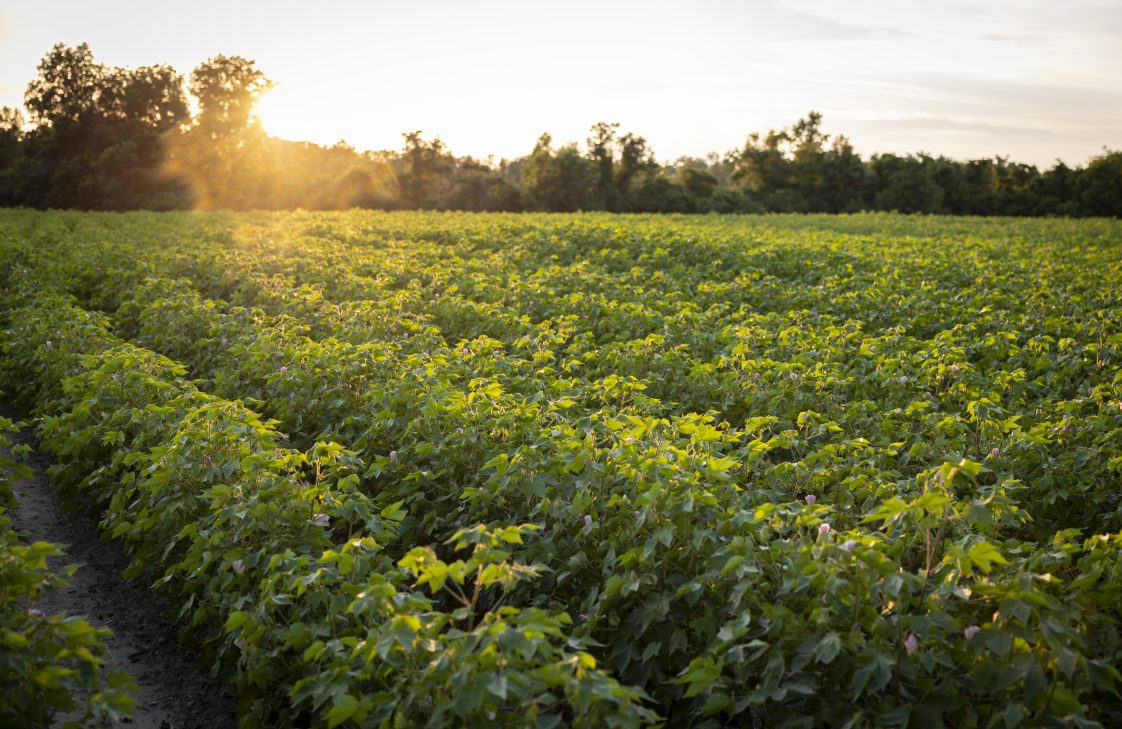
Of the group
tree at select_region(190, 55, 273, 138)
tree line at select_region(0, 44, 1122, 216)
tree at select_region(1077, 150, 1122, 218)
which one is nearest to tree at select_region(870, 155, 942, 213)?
tree line at select_region(0, 44, 1122, 216)

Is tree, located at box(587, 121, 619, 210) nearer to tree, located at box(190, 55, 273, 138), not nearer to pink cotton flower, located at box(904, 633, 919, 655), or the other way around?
tree, located at box(190, 55, 273, 138)

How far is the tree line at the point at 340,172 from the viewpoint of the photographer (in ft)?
163

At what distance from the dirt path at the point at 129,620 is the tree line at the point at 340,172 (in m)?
46.6

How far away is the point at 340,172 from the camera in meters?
54.2

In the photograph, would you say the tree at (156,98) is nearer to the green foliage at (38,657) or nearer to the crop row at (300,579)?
the crop row at (300,579)

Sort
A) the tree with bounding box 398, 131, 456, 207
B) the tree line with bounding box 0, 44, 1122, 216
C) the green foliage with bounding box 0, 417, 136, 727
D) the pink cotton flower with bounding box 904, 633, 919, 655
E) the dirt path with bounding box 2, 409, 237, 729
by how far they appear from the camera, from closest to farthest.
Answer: the green foliage with bounding box 0, 417, 136, 727, the pink cotton flower with bounding box 904, 633, 919, 655, the dirt path with bounding box 2, 409, 237, 729, the tree line with bounding box 0, 44, 1122, 216, the tree with bounding box 398, 131, 456, 207

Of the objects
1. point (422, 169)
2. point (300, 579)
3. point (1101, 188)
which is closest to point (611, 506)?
point (300, 579)

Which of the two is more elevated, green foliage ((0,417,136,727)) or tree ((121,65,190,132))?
tree ((121,65,190,132))

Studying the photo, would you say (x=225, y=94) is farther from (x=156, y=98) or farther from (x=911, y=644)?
(x=911, y=644)

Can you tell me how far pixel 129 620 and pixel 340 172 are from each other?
52.8 m

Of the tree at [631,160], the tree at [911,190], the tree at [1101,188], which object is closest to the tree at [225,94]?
the tree at [631,160]

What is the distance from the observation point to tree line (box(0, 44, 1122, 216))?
4959 centimetres

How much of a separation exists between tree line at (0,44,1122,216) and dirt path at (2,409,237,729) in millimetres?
46589

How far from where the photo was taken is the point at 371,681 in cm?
369
